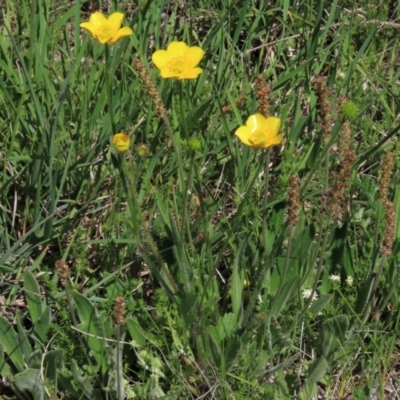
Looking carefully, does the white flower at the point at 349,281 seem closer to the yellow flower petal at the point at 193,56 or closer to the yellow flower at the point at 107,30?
the yellow flower petal at the point at 193,56

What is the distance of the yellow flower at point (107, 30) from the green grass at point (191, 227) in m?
0.10

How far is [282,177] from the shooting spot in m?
2.47

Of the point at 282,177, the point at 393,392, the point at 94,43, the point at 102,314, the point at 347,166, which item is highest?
the point at 347,166

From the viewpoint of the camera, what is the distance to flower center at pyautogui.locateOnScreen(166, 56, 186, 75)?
1.90 m

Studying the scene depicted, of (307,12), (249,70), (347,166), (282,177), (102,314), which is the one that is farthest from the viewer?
(307,12)

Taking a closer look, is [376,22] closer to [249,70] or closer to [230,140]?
[249,70]

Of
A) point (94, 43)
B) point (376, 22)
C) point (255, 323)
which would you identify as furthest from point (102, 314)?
point (376, 22)

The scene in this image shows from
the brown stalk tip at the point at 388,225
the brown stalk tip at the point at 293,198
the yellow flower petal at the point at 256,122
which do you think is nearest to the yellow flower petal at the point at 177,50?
the yellow flower petal at the point at 256,122

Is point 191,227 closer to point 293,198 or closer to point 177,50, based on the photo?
point 177,50

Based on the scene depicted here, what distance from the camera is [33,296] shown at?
6.96 feet

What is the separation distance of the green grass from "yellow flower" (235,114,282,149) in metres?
0.06

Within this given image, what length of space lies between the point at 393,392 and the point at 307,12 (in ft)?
5.66

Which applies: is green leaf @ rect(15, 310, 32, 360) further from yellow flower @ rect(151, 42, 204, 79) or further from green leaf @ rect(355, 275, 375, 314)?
green leaf @ rect(355, 275, 375, 314)

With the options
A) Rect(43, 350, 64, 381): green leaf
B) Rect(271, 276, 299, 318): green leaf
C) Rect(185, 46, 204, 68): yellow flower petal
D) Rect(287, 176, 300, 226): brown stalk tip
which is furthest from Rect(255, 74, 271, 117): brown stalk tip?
Rect(43, 350, 64, 381): green leaf
